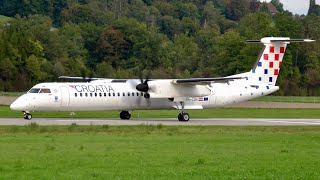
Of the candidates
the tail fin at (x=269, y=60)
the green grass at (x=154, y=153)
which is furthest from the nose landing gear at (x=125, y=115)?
the green grass at (x=154, y=153)

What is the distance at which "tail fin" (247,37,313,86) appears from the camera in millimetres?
52688

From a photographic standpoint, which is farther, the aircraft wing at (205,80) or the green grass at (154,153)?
the aircraft wing at (205,80)

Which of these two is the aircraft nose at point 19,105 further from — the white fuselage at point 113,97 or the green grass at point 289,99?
→ the green grass at point 289,99

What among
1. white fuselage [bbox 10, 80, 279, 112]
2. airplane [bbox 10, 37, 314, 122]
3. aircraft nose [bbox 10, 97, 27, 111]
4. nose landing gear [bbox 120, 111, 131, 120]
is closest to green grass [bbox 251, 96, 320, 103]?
airplane [bbox 10, 37, 314, 122]

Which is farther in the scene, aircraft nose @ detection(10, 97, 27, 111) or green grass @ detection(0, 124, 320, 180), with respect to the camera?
aircraft nose @ detection(10, 97, 27, 111)

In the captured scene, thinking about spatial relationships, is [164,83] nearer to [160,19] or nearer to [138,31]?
[138,31]

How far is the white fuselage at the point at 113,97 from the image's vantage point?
46.5m

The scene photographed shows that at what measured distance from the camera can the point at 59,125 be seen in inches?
1640

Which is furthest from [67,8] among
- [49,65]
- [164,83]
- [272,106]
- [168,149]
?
[168,149]

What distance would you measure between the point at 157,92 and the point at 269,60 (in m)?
7.87

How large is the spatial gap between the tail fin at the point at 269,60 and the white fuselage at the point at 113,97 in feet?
2.19

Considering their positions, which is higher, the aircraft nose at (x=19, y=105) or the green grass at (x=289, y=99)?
the green grass at (x=289, y=99)

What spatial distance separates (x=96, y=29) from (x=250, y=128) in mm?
88746

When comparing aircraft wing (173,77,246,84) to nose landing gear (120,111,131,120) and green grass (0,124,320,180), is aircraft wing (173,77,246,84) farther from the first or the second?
green grass (0,124,320,180)
